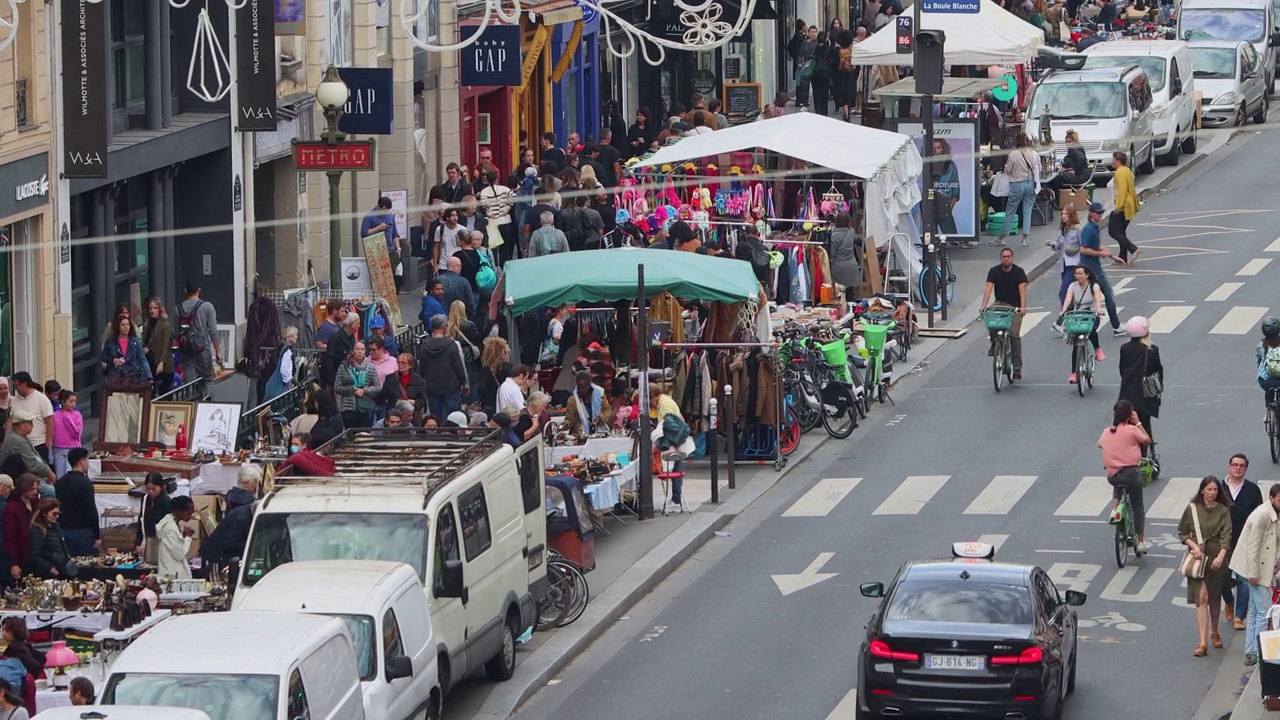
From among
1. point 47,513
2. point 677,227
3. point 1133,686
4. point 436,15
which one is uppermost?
point 436,15

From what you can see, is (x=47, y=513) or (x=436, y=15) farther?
(x=436, y=15)

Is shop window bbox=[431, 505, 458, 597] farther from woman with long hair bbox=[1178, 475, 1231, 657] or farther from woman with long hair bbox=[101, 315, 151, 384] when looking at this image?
woman with long hair bbox=[101, 315, 151, 384]

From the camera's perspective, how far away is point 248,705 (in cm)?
1502

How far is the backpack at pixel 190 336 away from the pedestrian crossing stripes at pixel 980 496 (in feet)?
24.3

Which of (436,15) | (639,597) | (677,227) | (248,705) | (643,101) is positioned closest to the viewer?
(248,705)

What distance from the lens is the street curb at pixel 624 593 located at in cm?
1944

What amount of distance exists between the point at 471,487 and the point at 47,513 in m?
3.63

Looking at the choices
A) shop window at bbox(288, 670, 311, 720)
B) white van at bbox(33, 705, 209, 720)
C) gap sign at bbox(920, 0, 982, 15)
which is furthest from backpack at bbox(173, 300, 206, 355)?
white van at bbox(33, 705, 209, 720)

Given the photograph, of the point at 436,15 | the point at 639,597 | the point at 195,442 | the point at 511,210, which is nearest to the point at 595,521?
the point at 639,597

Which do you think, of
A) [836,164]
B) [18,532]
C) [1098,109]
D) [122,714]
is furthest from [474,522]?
[1098,109]

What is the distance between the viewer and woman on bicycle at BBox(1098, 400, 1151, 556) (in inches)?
891

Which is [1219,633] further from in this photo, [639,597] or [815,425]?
[815,425]

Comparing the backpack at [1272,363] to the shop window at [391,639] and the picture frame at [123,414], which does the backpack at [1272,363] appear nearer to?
the picture frame at [123,414]

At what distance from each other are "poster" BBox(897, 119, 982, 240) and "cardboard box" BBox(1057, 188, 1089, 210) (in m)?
2.92
